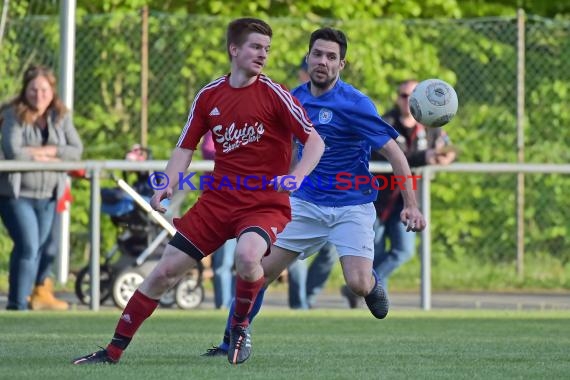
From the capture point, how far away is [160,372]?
7695 millimetres

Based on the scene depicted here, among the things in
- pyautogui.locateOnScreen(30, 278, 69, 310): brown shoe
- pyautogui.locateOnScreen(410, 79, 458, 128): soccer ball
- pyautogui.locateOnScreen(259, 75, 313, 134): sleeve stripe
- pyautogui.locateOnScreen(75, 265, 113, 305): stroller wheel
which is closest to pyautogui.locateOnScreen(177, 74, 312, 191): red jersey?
pyautogui.locateOnScreen(259, 75, 313, 134): sleeve stripe

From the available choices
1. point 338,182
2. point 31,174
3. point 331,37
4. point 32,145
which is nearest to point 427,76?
point 32,145

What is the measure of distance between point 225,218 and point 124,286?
5.63m

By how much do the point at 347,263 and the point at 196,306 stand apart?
488 cm

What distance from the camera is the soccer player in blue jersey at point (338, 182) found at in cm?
913

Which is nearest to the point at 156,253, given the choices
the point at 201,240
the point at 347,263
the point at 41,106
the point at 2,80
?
the point at 41,106

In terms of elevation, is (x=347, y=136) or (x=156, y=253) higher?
(x=347, y=136)

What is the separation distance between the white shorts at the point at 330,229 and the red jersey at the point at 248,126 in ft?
3.46

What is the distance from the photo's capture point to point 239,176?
8203 millimetres

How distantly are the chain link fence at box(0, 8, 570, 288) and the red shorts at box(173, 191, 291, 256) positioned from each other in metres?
8.36

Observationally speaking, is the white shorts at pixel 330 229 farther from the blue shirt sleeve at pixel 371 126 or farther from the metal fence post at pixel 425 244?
the metal fence post at pixel 425 244

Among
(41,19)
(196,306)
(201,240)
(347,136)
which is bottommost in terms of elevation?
(196,306)

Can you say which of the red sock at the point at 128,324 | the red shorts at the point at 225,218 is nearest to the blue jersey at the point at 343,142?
the red shorts at the point at 225,218

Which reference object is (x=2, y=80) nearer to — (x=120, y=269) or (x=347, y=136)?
(x=120, y=269)
